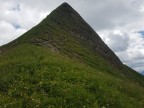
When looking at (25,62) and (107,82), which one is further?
(25,62)

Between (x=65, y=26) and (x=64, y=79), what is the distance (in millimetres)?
51699

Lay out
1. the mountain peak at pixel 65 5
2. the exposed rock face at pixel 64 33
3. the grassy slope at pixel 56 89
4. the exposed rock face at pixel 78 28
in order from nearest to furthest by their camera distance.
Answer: the grassy slope at pixel 56 89, the exposed rock face at pixel 64 33, the exposed rock face at pixel 78 28, the mountain peak at pixel 65 5

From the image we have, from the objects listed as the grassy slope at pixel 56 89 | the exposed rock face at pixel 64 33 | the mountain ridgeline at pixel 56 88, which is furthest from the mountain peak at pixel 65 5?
the grassy slope at pixel 56 89

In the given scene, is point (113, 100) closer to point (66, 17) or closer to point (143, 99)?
point (143, 99)

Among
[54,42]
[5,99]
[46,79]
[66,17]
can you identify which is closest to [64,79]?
[46,79]

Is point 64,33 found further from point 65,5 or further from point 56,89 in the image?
point 56,89

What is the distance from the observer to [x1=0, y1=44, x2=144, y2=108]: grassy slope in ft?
84.4

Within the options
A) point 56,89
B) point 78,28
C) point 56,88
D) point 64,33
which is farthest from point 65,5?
point 56,89

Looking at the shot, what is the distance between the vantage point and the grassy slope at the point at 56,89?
2573 centimetres

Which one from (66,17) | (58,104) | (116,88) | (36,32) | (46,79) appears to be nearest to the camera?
(58,104)

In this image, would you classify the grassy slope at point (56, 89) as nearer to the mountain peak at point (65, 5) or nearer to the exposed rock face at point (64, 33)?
the exposed rock face at point (64, 33)

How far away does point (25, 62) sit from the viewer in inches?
1454

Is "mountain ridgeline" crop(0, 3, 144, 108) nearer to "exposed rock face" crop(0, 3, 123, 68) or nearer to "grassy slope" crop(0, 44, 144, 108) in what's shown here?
"grassy slope" crop(0, 44, 144, 108)

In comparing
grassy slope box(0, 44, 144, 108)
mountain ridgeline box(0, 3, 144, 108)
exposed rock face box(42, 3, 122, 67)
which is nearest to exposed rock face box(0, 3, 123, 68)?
exposed rock face box(42, 3, 122, 67)
